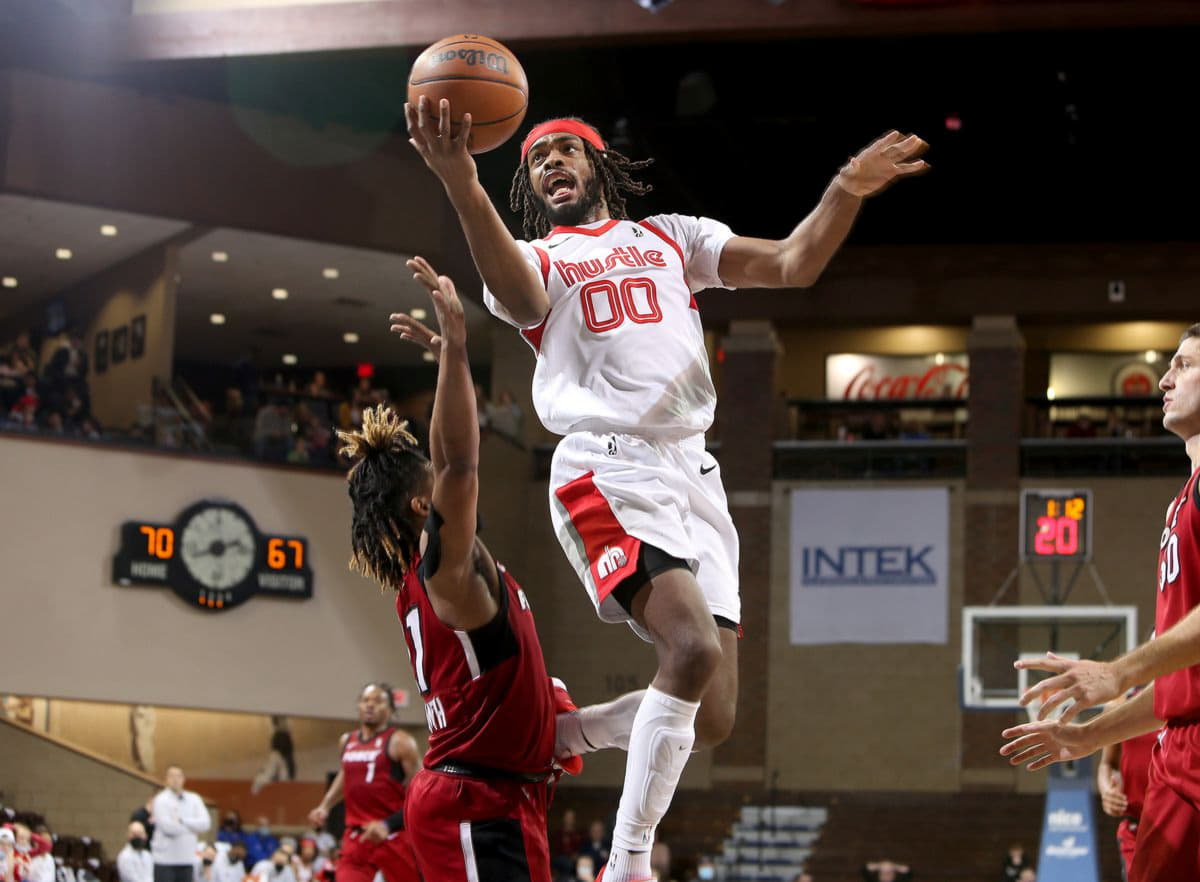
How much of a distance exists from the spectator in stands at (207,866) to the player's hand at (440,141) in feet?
45.1

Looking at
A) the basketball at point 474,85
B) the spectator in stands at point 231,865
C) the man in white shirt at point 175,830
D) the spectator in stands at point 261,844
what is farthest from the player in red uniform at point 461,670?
the spectator in stands at point 261,844

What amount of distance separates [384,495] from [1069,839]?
12.7 m

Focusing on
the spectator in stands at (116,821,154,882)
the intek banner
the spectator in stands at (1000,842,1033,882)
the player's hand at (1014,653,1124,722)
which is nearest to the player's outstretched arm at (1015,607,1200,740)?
the player's hand at (1014,653,1124,722)

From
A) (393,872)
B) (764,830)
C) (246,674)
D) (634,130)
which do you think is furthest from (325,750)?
(393,872)

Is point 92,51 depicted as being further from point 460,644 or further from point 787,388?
point 460,644

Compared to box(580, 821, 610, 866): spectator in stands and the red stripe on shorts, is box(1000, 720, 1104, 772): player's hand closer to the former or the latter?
the red stripe on shorts

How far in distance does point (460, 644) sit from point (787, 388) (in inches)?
920

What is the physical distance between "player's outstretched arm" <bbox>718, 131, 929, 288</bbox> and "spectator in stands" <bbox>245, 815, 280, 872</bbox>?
16.4 metres

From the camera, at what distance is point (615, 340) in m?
5.46

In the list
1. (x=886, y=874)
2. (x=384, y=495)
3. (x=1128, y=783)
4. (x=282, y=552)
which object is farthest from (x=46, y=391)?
(x=384, y=495)

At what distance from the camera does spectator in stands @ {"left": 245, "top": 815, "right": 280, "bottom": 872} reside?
21.1 metres

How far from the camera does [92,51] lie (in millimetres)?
21312

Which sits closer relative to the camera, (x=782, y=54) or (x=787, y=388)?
(x=782, y=54)

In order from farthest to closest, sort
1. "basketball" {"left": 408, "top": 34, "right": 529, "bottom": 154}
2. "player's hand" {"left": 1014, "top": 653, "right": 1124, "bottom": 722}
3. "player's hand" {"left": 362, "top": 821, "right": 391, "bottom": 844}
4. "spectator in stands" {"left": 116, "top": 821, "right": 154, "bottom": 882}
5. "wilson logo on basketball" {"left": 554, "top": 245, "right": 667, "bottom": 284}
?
"spectator in stands" {"left": 116, "top": 821, "right": 154, "bottom": 882}, "player's hand" {"left": 362, "top": 821, "right": 391, "bottom": 844}, "wilson logo on basketball" {"left": 554, "top": 245, "right": 667, "bottom": 284}, "basketball" {"left": 408, "top": 34, "right": 529, "bottom": 154}, "player's hand" {"left": 1014, "top": 653, "right": 1124, "bottom": 722}
